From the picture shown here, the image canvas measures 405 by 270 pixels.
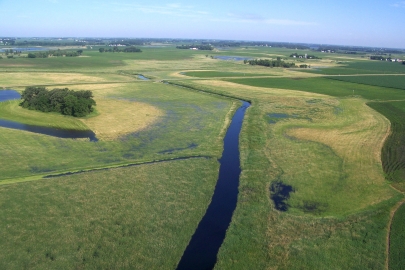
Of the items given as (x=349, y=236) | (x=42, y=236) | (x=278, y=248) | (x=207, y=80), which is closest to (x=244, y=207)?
(x=278, y=248)

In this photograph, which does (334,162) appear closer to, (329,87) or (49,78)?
(329,87)

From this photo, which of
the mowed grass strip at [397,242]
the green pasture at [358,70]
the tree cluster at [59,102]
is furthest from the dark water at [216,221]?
the green pasture at [358,70]

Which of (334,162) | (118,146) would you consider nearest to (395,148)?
(334,162)

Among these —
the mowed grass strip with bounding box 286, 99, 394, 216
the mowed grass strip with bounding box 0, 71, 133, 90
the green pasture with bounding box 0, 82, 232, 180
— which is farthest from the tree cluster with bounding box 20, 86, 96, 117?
the mowed grass strip with bounding box 286, 99, 394, 216

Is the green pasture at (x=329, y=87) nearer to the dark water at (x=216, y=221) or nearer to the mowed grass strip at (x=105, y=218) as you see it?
the dark water at (x=216, y=221)

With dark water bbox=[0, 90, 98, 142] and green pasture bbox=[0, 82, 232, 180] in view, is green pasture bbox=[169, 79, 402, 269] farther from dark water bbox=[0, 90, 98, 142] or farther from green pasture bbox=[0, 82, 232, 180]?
dark water bbox=[0, 90, 98, 142]
